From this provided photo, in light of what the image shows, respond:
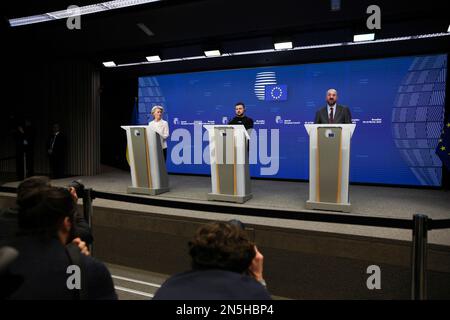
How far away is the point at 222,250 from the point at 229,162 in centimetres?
303

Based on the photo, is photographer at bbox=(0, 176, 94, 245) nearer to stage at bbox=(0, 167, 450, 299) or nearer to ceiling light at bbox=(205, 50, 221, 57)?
stage at bbox=(0, 167, 450, 299)

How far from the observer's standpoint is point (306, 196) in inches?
185

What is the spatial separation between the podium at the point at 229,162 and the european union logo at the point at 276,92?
2.51m

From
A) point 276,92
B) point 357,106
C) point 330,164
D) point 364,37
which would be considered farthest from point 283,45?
point 330,164

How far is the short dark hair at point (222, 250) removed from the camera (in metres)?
1.09

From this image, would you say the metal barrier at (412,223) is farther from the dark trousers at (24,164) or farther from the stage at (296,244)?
the dark trousers at (24,164)

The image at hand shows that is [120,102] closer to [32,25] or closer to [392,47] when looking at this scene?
[32,25]

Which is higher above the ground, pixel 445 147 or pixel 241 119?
pixel 241 119

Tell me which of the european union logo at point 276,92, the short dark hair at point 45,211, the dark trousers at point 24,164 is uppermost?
the european union logo at point 276,92

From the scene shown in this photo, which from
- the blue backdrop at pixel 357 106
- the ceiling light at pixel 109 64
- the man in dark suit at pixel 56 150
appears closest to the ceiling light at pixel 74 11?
the ceiling light at pixel 109 64

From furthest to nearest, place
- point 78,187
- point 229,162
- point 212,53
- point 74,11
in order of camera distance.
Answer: point 212,53 → point 74,11 → point 229,162 → point 78,187

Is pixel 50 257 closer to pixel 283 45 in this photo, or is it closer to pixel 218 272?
pixel 218 272

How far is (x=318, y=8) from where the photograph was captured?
488 centimetres
